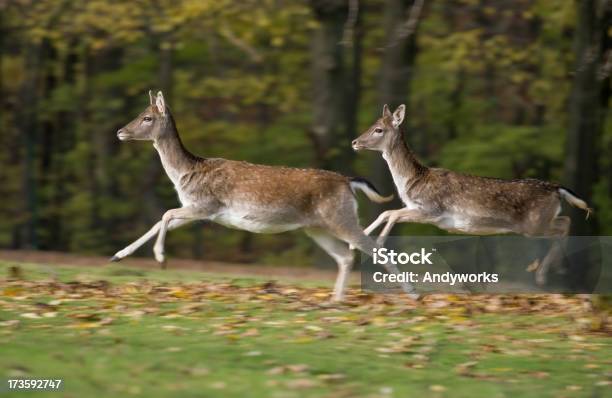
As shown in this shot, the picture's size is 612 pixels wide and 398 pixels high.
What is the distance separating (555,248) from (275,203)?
11.4ft

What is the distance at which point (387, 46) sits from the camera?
56.5 ft

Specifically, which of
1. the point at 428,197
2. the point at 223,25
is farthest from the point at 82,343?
the point at 223,25

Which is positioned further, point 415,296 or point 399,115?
point 399,115

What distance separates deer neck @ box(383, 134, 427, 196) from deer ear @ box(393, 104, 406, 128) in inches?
8.9

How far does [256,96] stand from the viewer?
25.0 m

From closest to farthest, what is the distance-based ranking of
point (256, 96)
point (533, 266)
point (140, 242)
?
point (140, 242) < point (533, 266) < point (256, 96)

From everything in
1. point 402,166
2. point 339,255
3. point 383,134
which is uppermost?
point 383,134

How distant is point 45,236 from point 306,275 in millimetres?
10721

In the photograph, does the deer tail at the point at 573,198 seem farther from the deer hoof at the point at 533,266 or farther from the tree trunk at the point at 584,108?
the tree trunk at the point at 584,108

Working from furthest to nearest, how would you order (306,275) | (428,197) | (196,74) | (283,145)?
(196,74) → (283,145) → (306,275) → (428,197)

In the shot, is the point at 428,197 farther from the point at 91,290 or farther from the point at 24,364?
the point at 24,364

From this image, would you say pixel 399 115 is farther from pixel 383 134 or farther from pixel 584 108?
pixel 584 108

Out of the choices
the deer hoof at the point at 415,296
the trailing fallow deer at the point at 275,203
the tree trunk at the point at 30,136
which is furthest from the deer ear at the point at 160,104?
the tree trunk at the point at 30,136

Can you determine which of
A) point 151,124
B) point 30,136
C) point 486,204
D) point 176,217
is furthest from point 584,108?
point 30,136
